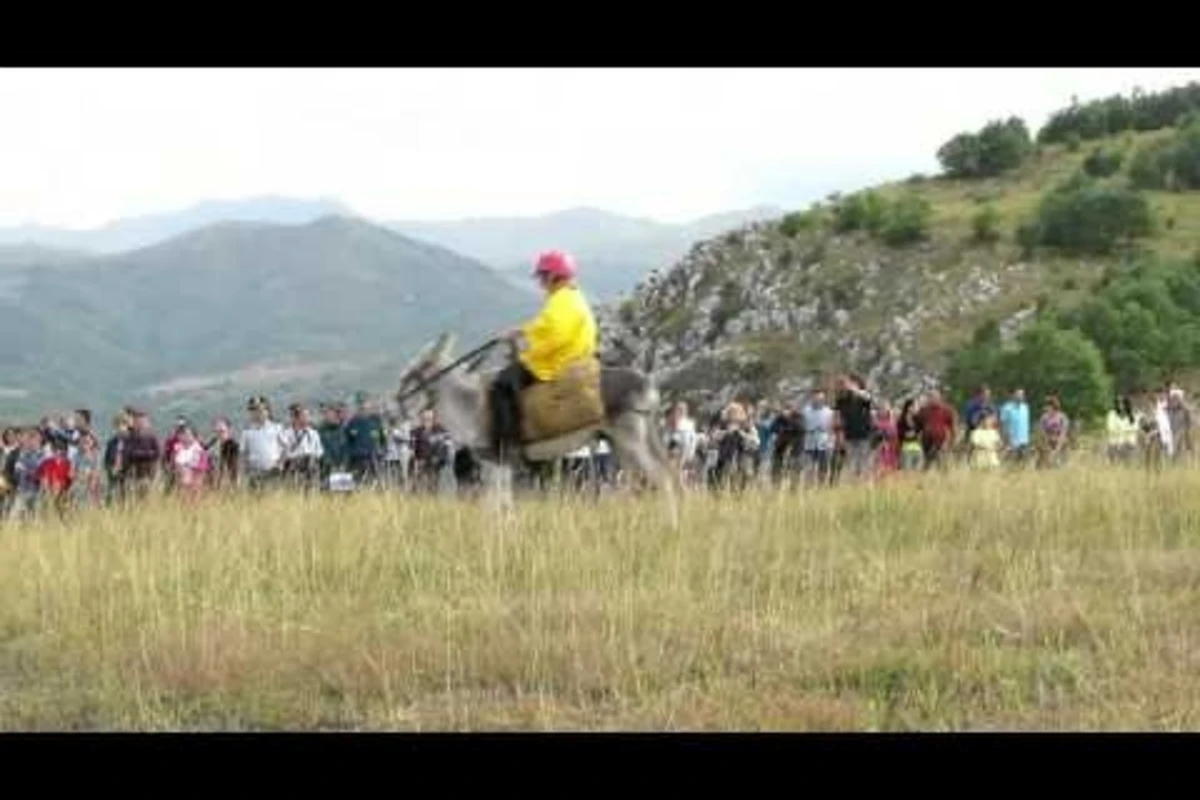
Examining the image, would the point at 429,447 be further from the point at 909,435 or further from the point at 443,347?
the point at 443,347

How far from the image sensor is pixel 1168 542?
11.3 metres

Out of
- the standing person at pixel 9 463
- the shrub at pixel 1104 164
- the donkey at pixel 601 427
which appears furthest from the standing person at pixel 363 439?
the shrub at pixel 1104 164

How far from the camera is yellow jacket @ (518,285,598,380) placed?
524 inches

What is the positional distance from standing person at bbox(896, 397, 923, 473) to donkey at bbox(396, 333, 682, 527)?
657cm

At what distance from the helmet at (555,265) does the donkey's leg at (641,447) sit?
127 cm

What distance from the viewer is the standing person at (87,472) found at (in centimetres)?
1620

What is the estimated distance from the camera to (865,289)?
9419 cm

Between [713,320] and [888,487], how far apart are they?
84.2 m

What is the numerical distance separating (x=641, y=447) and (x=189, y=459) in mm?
7707

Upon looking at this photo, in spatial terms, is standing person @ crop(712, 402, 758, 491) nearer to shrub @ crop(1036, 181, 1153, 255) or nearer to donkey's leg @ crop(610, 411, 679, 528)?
donkey's leg @ crop(610, 411, 679, 528)

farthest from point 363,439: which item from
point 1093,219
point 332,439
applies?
point 1093,219

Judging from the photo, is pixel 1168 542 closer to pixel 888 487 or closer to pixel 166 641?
pixel 888 487

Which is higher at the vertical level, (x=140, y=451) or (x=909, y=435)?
(x=140, y=451)
